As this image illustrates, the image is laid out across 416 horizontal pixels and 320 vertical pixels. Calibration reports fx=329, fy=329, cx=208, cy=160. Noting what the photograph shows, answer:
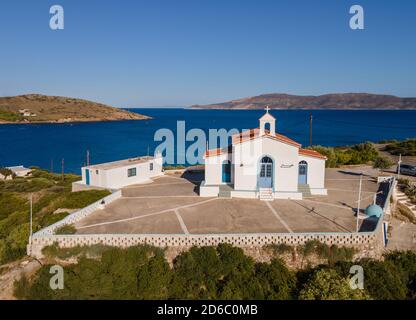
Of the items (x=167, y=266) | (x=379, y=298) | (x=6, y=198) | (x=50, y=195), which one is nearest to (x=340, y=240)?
(x=379, y=298)

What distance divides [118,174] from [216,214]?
863 cm

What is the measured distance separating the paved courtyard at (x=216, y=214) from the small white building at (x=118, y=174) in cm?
118

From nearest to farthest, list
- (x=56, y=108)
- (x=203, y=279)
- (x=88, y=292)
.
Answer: (x=88, y=292)
(x=203, y=279)
(x=56, y=108)

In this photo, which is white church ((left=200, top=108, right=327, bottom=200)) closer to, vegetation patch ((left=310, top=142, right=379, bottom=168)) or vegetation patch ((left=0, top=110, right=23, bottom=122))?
vegetation patch ((left=310, top=142, right=379, bottom=168))

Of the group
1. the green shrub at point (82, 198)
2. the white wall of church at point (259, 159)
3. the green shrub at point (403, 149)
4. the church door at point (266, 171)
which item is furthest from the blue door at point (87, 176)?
the green shrub at point (403, 149)

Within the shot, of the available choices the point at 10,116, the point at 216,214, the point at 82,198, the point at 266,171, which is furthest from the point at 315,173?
the point at 10,116

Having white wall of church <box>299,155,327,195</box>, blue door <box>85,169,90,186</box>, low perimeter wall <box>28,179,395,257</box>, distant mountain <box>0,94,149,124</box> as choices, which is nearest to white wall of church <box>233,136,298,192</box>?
white wall of church <box>299,155,327,195</box>

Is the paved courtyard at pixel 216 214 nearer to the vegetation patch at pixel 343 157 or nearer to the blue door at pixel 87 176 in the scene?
the blue door at pixel 87 176

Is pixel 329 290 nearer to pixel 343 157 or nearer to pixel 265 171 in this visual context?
pixel 265 171

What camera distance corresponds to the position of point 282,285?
1141 centimetres

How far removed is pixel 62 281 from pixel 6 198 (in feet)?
45.1

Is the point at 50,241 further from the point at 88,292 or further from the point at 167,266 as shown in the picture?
the point at 167,266

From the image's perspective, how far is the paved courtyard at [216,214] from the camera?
14.3 meters

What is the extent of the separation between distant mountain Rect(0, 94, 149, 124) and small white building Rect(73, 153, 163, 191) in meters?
136
